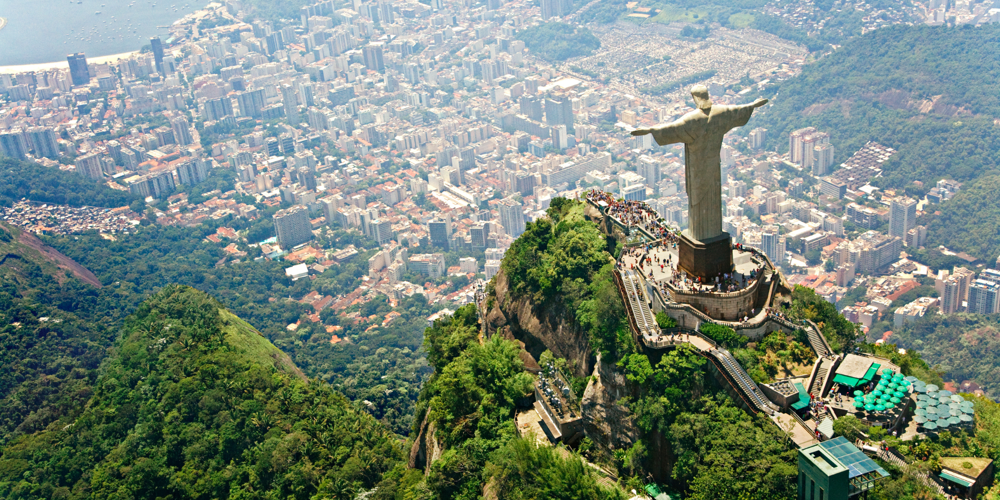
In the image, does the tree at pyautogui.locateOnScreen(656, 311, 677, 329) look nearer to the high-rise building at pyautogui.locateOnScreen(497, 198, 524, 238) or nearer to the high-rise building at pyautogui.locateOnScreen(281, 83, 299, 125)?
the high-rise building at pyautogui.locateOnScreen(497, 198, 524, 238)

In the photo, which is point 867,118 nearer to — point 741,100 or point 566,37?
point 741,100

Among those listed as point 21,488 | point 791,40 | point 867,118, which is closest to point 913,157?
point 867,118

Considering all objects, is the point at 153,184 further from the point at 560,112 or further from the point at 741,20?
the point at 741,20

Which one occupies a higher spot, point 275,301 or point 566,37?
point 566,37

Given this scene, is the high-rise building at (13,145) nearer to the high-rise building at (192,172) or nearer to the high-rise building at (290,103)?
the high-rise building at (192,172)

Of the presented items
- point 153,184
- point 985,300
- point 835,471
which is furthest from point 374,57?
point 835,471

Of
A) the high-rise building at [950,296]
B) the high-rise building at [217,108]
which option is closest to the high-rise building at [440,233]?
the high-rise building at [950,296]
